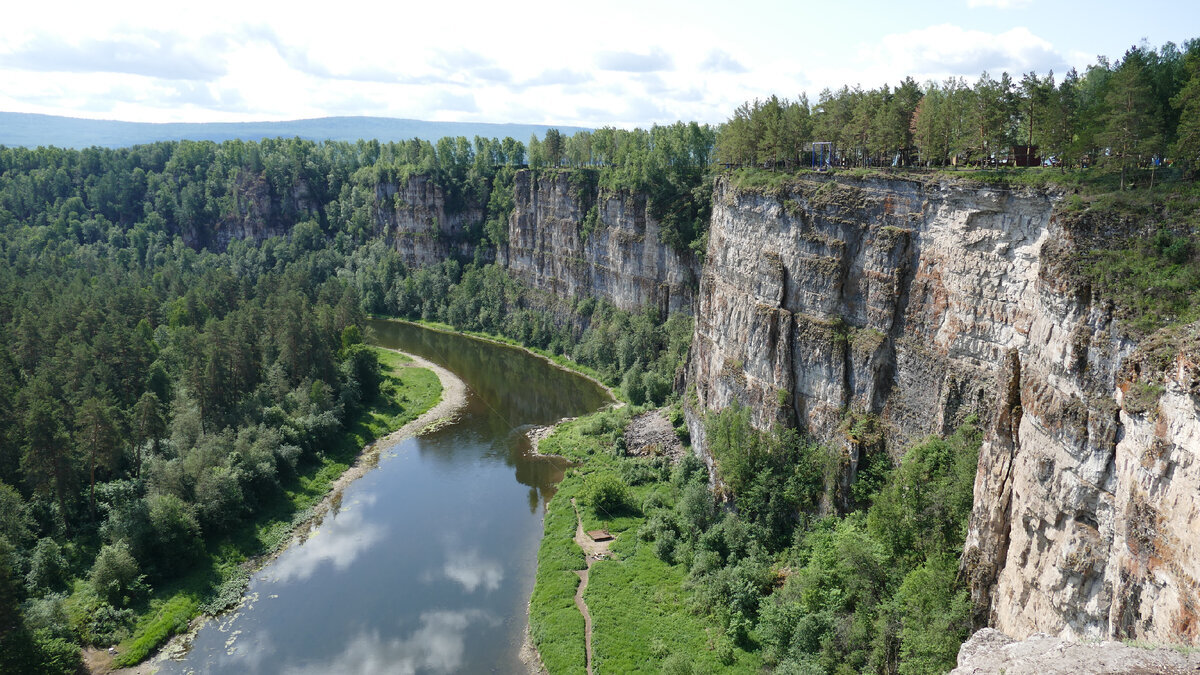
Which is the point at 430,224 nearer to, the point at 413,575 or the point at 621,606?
the point at 413,575

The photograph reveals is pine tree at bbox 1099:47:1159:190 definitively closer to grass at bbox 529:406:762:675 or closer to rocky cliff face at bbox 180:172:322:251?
grass at bbox 529:406:762:675

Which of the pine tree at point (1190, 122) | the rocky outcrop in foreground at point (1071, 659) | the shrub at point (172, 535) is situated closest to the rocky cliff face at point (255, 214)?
the shrub at point (172, 535)

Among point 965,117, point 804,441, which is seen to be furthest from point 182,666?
point 965,117

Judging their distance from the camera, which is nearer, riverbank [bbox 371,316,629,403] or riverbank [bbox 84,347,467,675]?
riverbank [bbox 84,347,467,675]

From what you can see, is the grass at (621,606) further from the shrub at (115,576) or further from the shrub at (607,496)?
the shrub at (115,576)

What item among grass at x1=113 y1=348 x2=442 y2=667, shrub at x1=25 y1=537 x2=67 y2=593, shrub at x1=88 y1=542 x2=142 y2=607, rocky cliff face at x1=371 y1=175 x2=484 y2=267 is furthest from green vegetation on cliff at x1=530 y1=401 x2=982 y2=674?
rocky cliff face at x1=371 y1=175 x2=484 y2=267
